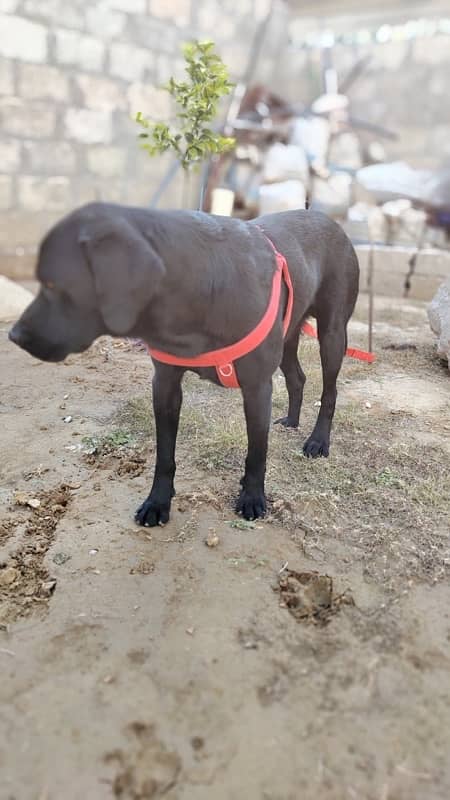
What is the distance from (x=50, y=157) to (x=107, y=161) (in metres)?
0.78

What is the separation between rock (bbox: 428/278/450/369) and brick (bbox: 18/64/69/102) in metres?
4.91

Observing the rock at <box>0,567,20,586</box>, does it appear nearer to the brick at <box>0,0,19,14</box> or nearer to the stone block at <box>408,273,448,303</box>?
the stone block at <box>408,273,448,303</box>

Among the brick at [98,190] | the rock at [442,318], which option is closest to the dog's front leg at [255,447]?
the rock at [442,318]

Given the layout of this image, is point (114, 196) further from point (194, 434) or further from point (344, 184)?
point (194, 434)

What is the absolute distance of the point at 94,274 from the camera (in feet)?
5.84

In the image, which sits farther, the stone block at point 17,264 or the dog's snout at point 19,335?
the stone block at point 17,264

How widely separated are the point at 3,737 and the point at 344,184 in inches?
344

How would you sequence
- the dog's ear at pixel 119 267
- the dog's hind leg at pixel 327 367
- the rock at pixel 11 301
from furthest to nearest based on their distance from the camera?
the rock at pixel 11 301 < the dog's hind leg at pixel 327 367 < the dog's ear at pixel 119 267

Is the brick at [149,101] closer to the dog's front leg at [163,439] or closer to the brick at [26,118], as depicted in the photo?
the brick at [26,118]

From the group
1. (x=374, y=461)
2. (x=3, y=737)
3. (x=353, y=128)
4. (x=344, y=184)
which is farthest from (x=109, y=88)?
(x=3, y=737)

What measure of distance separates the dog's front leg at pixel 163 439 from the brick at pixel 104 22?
249 inches

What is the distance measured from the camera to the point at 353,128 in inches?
391

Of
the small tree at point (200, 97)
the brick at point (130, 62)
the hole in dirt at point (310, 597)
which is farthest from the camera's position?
the brick at point (130, 62)

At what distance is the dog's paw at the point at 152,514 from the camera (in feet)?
8.45
